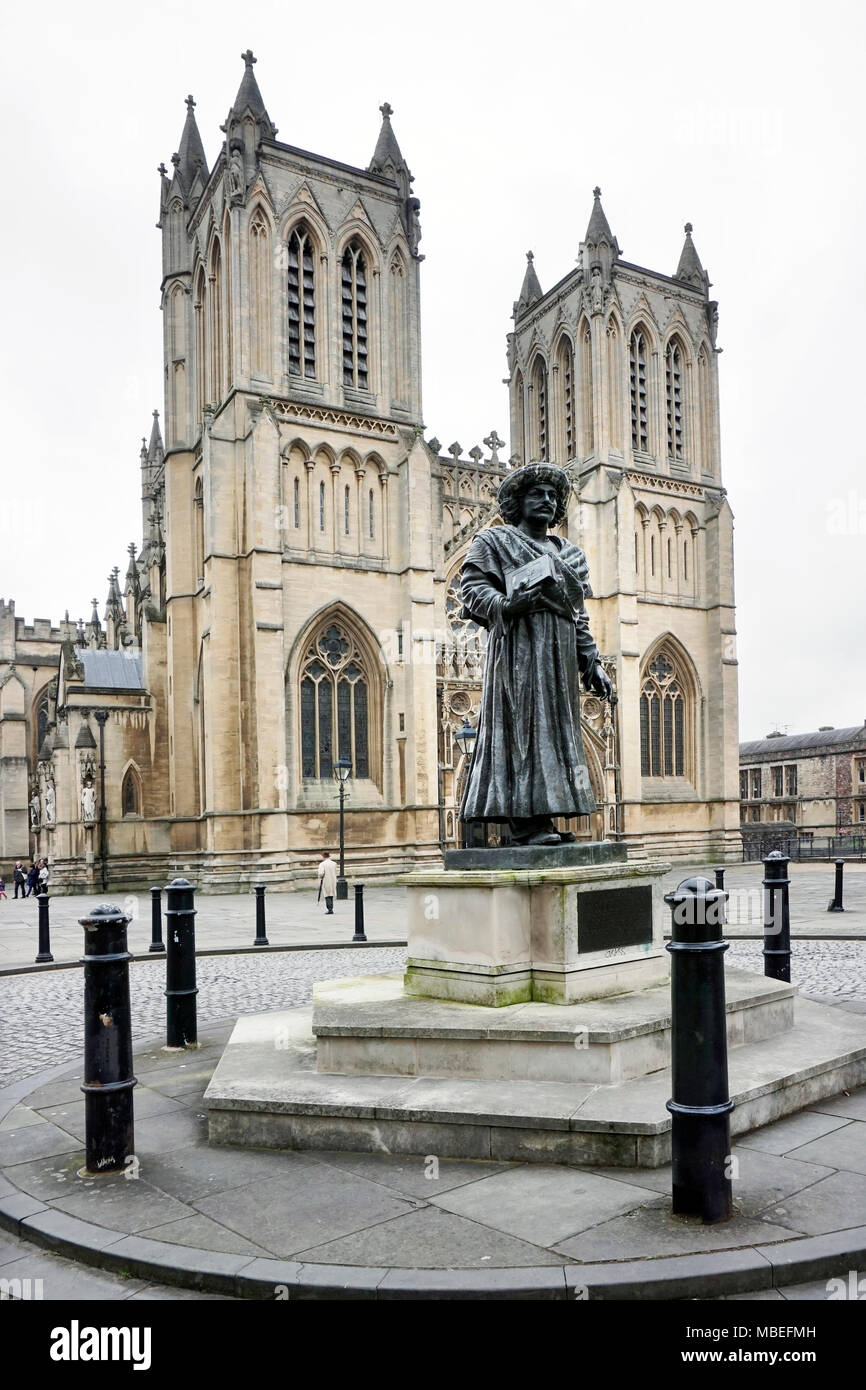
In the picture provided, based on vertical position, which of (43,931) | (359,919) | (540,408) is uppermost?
(540,408)

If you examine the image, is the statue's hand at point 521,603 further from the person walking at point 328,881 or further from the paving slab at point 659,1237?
the person walking at point 328,881

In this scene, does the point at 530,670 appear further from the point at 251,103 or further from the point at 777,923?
the point at 251,103

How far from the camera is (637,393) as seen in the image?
3875 centimetres

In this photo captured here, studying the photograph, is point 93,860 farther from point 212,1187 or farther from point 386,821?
point 212,1187

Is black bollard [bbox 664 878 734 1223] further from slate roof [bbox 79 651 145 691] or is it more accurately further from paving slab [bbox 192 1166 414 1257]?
slate roof [bbox 79 651 145 691]

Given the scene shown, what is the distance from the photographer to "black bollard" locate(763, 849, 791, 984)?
7.46 m

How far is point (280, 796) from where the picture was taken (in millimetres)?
27422

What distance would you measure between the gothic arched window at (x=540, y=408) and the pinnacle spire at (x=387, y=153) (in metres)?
10.8

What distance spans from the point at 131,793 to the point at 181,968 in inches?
1026

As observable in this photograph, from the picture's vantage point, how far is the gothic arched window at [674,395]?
39.5 meters

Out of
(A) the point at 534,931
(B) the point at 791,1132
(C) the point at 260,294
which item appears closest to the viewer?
(B) the point at 791,1132

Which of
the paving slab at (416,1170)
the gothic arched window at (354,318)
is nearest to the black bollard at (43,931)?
the paving slab at (416,1170)

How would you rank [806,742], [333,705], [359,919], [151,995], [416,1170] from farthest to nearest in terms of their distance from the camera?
[806,742]
[333,705]
[359,919]
[151,995]
[416,1170]

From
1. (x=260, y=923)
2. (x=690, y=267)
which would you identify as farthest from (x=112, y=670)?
(x=690, y=267)
